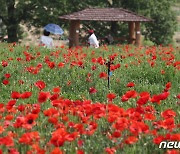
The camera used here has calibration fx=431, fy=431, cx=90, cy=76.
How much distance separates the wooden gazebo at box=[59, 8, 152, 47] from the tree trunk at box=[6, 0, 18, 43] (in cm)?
857

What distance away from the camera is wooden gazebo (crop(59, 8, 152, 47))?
24953 mm

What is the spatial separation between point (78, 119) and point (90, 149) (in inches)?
35.6

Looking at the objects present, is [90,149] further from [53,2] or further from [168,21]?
[168,21]

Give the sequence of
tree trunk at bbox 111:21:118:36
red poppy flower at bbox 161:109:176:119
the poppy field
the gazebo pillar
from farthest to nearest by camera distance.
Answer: tree trunk at bbox 111:21:118:36, the gazebo pillar, red poppy flower at bbox 161:109:176:119, the poppy field

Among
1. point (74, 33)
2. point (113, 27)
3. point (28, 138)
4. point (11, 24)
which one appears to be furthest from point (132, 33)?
point (28, 138)

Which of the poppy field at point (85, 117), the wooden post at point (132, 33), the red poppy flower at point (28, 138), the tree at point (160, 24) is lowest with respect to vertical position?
the tree at point (160, 24)

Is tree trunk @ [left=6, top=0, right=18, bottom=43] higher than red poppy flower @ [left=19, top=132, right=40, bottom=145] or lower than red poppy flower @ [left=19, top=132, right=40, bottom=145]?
lower

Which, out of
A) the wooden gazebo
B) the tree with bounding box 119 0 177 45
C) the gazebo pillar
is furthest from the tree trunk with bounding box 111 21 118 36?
the gazebo pillar

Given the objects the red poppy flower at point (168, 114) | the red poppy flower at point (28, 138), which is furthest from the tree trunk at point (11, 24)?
the red poppy flower at point (28, 138)

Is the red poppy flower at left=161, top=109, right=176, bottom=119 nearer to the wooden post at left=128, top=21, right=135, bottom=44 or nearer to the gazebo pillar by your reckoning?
the gazebo pillar

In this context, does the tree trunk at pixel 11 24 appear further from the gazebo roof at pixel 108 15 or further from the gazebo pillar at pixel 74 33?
the gazebo pillar at pixel 74 33

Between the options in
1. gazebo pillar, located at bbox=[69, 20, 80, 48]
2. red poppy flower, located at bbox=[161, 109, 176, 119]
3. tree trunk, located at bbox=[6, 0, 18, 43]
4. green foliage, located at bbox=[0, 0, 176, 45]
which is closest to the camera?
red poppy flower, located at bbox=[161, 109, 176, 119]

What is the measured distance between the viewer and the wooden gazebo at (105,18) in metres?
25.0

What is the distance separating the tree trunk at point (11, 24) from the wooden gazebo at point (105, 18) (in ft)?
28.1
